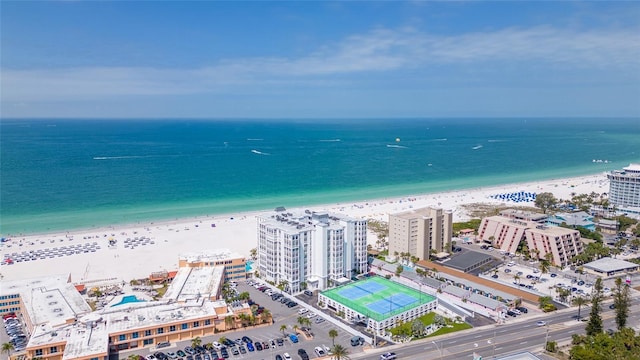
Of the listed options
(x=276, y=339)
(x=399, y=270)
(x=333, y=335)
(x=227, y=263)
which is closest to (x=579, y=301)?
(x=399, y=270)

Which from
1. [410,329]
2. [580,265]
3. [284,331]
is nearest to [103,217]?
[284,331]

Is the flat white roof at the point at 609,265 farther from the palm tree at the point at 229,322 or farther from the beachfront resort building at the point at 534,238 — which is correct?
the palm tree at the point at 229,322

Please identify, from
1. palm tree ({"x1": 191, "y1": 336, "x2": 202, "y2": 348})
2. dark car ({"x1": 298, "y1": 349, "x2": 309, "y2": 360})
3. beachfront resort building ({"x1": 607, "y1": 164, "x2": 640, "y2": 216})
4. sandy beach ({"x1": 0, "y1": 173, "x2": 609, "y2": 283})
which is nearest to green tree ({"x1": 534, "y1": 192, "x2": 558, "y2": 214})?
sandy beach ({"x1": 0, "y1": 173, "x2": 609, "y2": 283})

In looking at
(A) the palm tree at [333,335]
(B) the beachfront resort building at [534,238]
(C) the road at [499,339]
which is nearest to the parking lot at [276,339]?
(A) the palm tree at [333,335]

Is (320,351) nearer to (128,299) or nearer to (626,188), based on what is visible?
(128,299)

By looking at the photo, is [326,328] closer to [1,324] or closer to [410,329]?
[410,329]

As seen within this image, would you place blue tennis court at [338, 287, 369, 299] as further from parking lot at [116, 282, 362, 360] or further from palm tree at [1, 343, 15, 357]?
palm tree at [1, 343, 15, 357]
